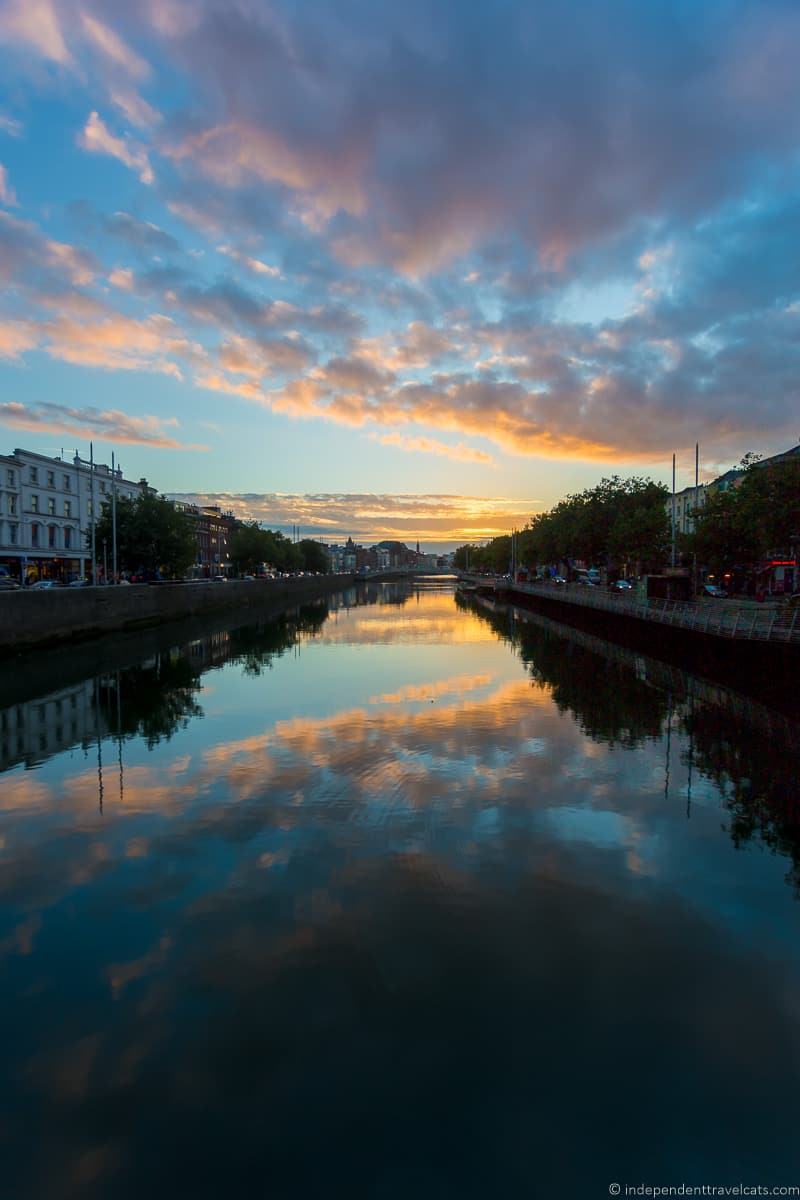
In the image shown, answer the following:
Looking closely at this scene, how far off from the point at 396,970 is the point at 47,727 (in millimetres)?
19487

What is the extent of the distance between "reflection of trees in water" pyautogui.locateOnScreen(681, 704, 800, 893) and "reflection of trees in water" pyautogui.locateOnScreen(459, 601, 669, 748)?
1773 millimetres

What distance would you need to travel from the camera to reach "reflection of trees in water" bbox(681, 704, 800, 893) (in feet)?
46.9

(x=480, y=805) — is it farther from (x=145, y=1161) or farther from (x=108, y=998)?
(x=145, y=1161)

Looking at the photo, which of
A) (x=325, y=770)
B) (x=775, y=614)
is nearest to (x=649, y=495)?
(x=775, y=614)

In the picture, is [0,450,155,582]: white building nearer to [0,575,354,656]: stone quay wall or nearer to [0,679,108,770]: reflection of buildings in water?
[0,575,354,656]: stone quay wall

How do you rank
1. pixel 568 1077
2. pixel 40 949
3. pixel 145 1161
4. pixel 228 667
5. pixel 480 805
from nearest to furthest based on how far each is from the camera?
pixel 145 1161
pixel 568 1077
pixel 40 949
pixel 480 805
pixel 228 667

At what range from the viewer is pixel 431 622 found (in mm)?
74750

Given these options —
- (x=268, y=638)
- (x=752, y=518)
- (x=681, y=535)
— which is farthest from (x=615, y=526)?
(x=268, y=638)

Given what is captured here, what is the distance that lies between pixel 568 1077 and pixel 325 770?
11.4m

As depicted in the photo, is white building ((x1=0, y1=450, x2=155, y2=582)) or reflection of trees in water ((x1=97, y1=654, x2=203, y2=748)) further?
white building ((x1=0, y1=450, x2=155, y2=582))

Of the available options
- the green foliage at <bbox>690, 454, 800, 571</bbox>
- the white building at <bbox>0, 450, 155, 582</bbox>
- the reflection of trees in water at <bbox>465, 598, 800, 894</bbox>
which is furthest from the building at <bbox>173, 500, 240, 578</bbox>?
the reflection of trees in water at <bbox>465, 598, 800, 894</bbox>

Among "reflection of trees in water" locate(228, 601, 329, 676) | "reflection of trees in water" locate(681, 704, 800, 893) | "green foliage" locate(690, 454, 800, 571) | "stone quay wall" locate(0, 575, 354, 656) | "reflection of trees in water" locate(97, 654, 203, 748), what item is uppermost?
"green foliage" locate(690, 454, 800, 571)

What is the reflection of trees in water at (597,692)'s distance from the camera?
2396 cm

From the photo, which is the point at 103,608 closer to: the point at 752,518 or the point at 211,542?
the point at 752,518
